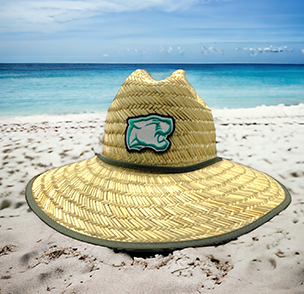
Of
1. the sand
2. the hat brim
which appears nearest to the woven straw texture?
the hat brim

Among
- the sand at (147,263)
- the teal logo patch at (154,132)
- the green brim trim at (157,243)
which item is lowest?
the sand at (147,263)

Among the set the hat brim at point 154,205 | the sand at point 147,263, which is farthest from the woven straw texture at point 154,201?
the sand at point 147,263

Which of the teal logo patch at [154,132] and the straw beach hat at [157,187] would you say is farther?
the teal logo patch at [154,132]

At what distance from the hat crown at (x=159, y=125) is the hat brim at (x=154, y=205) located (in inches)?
3.0

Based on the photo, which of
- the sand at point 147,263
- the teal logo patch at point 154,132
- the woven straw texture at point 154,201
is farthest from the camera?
the teal logo patch at point 154,132

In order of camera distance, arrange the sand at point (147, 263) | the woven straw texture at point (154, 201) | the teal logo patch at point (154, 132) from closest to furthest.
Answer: the sand at point (147, 263)
the woven straw texture at point (154, 201)
the teal logo patch at point (154, 132)

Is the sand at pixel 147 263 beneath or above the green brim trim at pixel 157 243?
beneath

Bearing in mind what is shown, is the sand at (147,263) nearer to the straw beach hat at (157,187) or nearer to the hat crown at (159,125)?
the straw beach hat at (157,187)

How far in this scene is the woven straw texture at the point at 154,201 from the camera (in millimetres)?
1199

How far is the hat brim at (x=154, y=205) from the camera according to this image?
1174mm

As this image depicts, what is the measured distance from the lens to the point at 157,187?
1.38 metres

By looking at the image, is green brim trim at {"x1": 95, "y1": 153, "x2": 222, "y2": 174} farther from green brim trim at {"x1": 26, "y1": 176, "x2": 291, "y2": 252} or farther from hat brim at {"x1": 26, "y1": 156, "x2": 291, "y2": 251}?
green brim trim at {"x1": 26, "y1": 176, "x2": 291, "y2": 252}

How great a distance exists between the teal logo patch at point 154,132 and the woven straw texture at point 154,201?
14cm

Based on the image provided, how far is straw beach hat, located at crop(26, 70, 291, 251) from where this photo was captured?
1200 mm
